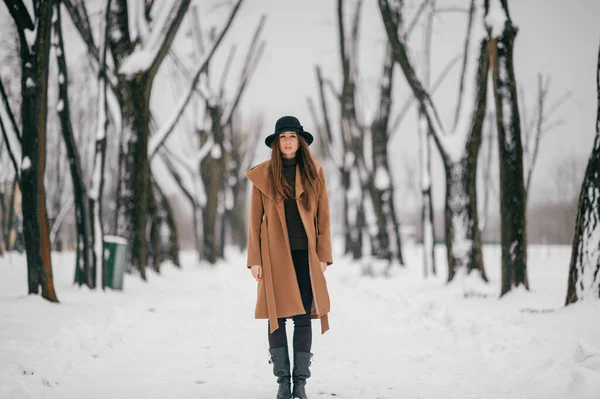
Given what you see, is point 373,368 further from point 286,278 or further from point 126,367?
point 126,367

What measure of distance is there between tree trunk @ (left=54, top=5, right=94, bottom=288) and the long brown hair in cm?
587

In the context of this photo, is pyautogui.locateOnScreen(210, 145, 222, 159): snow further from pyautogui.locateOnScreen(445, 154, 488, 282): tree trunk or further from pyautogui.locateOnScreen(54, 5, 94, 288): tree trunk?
pyautogui.locateOnScreen(445, 154, 488, 282): tree trunk

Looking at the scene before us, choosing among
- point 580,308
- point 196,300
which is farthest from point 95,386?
point 196,300

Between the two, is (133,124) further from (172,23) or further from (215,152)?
(215,152)

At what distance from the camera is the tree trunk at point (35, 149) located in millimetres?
6637

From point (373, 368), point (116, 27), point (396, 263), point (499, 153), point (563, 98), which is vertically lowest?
point (396, 263)

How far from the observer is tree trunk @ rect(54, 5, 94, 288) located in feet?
27.6

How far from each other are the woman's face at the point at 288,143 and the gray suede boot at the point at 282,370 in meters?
1.39

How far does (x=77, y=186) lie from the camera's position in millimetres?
8656

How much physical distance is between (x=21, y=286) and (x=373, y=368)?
17.6 ft

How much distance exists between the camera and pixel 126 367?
4.53m

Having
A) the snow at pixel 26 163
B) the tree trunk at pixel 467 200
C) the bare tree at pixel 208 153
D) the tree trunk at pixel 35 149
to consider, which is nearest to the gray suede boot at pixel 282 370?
the tree trunk at pixel 35 149

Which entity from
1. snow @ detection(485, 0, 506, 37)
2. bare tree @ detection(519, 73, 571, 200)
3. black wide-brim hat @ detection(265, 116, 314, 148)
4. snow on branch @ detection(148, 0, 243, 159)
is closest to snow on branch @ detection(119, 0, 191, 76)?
snow on branch @ detection(148, 0, 243, 159)

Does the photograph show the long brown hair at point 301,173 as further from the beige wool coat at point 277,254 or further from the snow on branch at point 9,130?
the snow on branch at point 9,130
